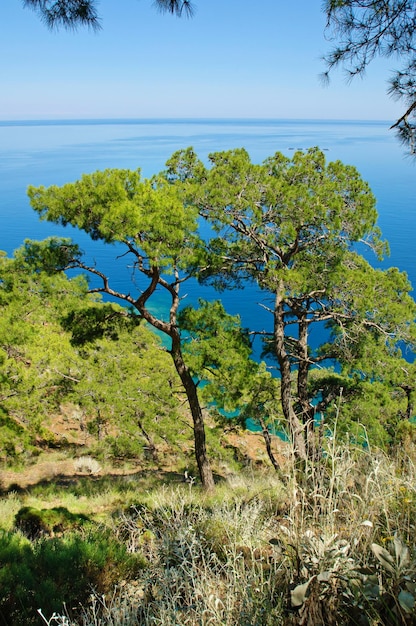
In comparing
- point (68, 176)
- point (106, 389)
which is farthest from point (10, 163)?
point (106, 389)

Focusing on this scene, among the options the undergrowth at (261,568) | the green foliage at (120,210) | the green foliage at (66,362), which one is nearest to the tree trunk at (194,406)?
the green foliage at (66,362)

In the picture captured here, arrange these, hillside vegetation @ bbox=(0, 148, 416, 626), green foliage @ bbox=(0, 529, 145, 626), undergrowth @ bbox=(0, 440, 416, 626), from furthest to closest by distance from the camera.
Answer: hillside vegetation @ bbox=(0, 148, 416, 626) < green foliage @ bbox=(0, 529, 145, 626) < undergrowth @ bbox=(0, 440, 416, 626)

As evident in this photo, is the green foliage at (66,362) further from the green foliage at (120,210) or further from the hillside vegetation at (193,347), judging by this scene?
the green foliage at (120,210)

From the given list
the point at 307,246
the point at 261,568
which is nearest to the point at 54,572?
the point at 261,568

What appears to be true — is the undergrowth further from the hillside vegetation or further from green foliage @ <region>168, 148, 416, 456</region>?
green foliage @ <region>168, 148, 416, 456</region>

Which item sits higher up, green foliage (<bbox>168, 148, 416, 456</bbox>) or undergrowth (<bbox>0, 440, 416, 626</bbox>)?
green foliage (<bbox>168, 148, 416, 456</bbox>)

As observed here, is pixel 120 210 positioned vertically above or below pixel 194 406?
above

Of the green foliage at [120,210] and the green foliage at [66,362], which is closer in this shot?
the green foliage at [120,210]

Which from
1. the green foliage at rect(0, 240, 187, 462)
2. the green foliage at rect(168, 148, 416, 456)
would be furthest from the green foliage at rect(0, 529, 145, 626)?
the green foliage at rect(168, 148, 416, 456)

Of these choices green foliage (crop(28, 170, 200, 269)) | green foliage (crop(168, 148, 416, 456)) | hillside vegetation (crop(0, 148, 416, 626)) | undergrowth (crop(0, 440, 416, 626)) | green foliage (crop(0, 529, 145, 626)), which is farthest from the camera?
green foliage (crop(168, 148, 416, 456))

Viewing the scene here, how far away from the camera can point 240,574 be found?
2.27 m

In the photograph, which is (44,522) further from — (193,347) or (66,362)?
(66,362)

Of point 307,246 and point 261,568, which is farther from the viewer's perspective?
point 307,246

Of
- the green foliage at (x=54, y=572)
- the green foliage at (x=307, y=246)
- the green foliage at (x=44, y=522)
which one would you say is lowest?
the green foliage at (x=44, y=522)
